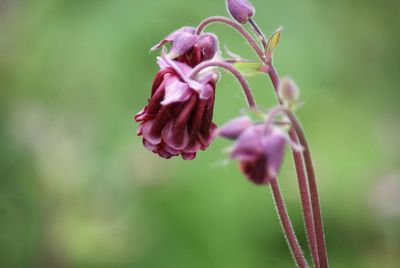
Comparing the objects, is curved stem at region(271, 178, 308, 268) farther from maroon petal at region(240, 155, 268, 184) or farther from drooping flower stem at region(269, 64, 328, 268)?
maroon petal at region(240, 155, 268, 184)

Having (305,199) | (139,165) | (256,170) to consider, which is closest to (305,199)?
(305,199)

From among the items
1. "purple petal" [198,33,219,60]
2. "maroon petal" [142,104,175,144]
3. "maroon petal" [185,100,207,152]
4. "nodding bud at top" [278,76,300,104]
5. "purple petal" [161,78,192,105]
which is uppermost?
"purple petal" [198,33,219,60]

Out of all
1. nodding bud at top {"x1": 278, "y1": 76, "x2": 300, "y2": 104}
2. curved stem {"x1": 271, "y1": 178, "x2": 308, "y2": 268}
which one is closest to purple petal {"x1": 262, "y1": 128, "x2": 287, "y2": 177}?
nodding bud at top {"x1": 278, "y1": 76, "x2": 300, "y2": 104}

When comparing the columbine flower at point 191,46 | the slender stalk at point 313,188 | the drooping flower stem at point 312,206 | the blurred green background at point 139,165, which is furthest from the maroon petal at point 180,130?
the blurred green background at point 139,165

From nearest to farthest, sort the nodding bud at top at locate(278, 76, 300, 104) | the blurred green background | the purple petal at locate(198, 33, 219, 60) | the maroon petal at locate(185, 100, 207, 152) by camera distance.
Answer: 1. the nodding bud at top at locate(278, 76, 300, 104)
2. the maroon petal at locate(185, 100, 207, 152)
3. the purple petal at locate(198, 33, 219, 60)
4. the blurred green background

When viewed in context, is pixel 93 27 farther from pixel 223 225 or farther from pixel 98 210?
pixel 223 225

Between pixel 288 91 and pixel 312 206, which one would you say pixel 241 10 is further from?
pixel 312 206

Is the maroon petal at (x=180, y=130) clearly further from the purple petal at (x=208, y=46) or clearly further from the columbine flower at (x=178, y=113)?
the purple petal at (x=208, y=46)
